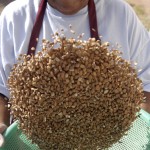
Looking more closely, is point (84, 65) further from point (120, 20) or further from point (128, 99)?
point (120, 20)

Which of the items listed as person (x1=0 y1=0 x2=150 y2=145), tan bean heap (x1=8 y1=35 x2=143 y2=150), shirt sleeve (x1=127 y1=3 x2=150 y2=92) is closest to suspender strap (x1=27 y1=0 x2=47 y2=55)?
person (x1=0 y1=0 x2=150 y2=145)

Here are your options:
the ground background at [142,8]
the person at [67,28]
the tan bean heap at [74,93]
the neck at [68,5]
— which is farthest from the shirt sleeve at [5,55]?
the ground background at [142,8]

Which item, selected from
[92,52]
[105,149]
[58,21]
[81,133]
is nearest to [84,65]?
[92,52]

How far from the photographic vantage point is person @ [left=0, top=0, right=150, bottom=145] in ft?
3.67

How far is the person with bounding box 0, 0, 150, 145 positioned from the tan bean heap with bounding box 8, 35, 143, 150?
0.33 meters

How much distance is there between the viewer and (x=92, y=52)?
75cm

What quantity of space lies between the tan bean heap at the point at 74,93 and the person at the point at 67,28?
12.8 inches

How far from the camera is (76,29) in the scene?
1132 mm

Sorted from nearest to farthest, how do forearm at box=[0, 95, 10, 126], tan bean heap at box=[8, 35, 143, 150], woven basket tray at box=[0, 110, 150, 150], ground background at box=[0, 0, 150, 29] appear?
tan bean heap at box=[8, 35, 143, 150], woven basket tray at box=[0, 110, 150, 150], forearm at box=[0, 95, 10, 126], ground background at box=[0, 0, 150, 29]

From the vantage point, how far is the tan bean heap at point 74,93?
74cm

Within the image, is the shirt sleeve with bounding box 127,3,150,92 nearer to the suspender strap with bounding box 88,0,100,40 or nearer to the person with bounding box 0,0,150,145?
the person with bounding box 0,0,150,145

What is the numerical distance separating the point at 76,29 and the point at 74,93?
0.42m

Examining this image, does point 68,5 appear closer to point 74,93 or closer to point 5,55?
point 5,55

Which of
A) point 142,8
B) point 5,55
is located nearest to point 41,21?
point 5,55
